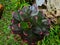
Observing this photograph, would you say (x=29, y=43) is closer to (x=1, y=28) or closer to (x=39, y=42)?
(x=39, y=42)

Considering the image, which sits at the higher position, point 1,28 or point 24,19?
point 24,19

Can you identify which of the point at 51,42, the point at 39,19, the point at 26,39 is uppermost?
the point at 39,19

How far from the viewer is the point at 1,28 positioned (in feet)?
19.2

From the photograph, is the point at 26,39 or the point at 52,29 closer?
the point at 26,39

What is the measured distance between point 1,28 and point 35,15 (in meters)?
1.60

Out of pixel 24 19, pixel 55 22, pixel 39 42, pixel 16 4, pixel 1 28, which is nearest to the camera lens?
pixel 24 19

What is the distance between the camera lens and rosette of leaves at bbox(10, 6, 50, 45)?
4.45 m

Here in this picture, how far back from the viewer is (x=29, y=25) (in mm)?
4461

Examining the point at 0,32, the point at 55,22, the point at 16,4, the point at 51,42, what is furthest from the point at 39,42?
the point at 16,4

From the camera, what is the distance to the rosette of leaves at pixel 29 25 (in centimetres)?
445

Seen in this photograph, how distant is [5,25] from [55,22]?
1.24 m

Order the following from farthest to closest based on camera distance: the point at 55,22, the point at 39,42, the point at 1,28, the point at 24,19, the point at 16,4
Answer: the point at 16,4, the point at 1,28, the point at 55,22, the point at 39,42, the point at 24,19

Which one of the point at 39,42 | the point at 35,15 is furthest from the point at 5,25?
the point at 35,15

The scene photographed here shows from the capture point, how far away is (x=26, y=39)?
4.55 meters
